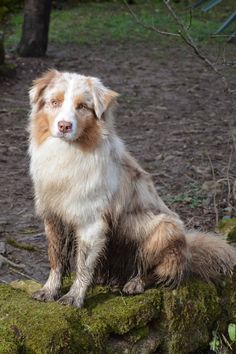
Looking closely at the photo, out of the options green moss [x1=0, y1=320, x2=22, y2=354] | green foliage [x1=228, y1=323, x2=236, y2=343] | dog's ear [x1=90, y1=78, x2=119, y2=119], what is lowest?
green foliage [x1=228, y1=323, x2=236, y2=343]

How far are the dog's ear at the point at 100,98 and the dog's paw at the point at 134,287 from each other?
963mm

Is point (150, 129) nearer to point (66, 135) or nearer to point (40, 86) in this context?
point (40, 86)

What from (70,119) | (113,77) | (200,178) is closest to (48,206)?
(70,119)

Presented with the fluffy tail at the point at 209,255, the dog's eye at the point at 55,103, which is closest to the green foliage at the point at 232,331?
the fluffy tail at the point at 209,255

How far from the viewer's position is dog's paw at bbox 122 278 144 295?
3787 mm

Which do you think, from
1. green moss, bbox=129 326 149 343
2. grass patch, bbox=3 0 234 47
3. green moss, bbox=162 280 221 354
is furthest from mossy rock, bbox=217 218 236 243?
grass patch, bbox=3 0 234 47

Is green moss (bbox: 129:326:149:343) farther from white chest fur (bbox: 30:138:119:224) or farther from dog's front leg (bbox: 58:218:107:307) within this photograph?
white chest fur (bbox: 30:138:119:224)

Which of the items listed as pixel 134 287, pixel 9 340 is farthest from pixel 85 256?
pixel 9 340

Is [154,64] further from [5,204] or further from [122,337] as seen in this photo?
[122,337]

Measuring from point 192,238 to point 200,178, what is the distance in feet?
8.59

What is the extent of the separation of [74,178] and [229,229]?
1.61 m

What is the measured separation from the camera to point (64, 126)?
335 centimetres

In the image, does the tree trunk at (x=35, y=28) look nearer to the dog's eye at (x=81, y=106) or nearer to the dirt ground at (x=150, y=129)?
the dirt ground at (x=150, y=129)

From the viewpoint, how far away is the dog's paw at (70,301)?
3.58m
